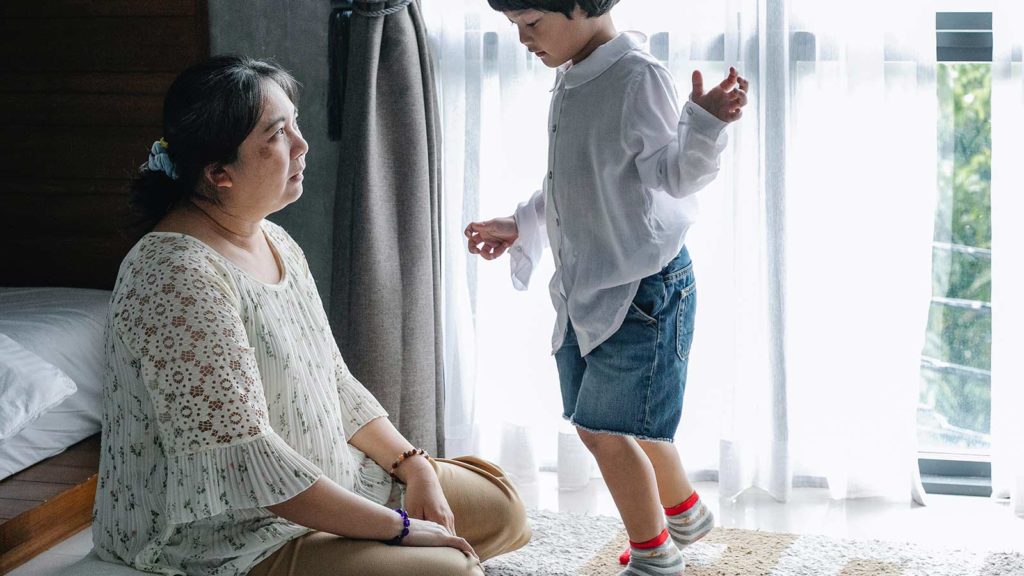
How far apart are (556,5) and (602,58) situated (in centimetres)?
14

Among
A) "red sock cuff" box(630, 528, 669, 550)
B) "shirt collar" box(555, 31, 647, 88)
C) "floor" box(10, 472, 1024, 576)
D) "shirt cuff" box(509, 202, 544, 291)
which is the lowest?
"floor" box(10, 472, 1024, 576)

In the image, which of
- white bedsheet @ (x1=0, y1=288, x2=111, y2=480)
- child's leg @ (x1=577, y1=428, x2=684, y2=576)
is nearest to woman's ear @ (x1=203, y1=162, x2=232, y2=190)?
child's leg @ (x1=577, y1=428, x2=684, y2=576)

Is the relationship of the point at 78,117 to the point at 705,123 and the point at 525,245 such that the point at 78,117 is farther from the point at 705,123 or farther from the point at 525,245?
the point at 705,123

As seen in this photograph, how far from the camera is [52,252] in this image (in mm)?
3072

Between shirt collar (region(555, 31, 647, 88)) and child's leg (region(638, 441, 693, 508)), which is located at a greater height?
shirt collar (region(555, 31, 647, 88))

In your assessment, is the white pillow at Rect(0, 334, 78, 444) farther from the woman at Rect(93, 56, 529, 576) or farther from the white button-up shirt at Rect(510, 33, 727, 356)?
the white button-up shirt at Rect(510, 33, 727, 356)

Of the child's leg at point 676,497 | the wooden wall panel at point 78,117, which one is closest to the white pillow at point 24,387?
the wooden wall panel at point 78,117

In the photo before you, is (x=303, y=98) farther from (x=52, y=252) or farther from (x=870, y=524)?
(x=870, y=524)

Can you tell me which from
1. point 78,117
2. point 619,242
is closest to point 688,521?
point 619,242

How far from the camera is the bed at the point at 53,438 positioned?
2.27m

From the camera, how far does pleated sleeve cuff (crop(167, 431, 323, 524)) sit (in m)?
1.41

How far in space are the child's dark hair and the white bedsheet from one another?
1.18 metres

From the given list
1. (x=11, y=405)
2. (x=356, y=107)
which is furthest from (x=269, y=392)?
(x=356, y=107)

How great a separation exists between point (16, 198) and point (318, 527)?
2050mm
